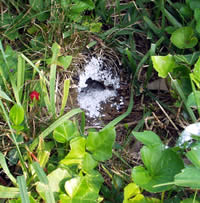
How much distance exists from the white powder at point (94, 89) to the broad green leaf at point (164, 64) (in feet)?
0.92

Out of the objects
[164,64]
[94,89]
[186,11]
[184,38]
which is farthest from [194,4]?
[94,89]

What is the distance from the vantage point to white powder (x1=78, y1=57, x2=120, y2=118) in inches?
56.2

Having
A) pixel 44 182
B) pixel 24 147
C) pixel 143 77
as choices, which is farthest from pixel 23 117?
pixel 143 77

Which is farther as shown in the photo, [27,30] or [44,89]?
[27,30]

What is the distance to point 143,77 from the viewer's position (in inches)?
58.5

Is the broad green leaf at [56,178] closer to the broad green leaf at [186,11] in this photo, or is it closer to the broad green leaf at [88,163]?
the broad green leaf at [88,163]

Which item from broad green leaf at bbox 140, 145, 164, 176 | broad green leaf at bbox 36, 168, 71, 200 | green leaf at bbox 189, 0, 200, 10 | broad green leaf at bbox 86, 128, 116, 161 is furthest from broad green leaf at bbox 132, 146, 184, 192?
green leaf at bbox 189, 0, 200, 10

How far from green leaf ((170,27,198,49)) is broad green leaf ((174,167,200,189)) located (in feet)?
2.22

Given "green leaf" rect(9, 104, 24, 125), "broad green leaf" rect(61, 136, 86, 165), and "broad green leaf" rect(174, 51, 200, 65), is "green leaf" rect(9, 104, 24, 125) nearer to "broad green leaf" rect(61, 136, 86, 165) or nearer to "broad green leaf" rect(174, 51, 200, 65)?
"broad green leaf" rect(61, 136, 86, 165)

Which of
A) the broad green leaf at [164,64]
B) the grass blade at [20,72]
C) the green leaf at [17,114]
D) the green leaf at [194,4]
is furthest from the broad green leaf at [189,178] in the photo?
the green leaf at [194,4]

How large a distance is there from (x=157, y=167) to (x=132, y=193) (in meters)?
0.13

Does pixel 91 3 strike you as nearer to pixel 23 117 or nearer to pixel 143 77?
pixel 143 77

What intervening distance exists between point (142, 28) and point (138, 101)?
1.30ft

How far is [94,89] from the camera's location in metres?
1.50
